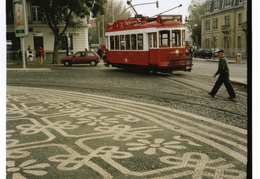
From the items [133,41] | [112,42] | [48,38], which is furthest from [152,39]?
[48,38]

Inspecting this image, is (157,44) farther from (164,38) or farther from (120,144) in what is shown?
(120,144)

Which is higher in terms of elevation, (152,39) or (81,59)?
(152,39)

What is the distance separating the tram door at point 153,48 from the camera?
635 inches

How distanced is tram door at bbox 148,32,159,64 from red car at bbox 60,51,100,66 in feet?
32.9

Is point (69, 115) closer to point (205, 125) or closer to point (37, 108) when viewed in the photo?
point (37, 108)

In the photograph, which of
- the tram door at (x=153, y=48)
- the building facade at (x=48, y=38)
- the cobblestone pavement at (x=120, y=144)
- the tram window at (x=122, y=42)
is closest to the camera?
→ the cobblestone pavement at (x=120, y=144)

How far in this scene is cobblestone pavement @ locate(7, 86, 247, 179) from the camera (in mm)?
3316

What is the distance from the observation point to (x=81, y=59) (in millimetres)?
25516

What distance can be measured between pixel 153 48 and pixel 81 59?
1069cm

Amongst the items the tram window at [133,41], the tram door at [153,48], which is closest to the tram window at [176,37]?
the tram door at [153,48]

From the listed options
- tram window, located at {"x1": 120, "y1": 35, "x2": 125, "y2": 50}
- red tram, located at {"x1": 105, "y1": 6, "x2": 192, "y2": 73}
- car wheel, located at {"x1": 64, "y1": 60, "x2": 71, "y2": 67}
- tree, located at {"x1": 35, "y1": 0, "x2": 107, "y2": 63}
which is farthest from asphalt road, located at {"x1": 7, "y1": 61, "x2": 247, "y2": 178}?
tree, located at {"x1": 35, "y1": 0, "x2": 107, "y2": 63}

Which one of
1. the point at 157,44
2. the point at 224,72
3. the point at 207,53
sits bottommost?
the point at 224,72

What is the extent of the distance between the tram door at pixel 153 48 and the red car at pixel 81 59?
10035 mm

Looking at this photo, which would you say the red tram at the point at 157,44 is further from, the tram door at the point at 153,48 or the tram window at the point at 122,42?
the tram window at the point at 122,42
